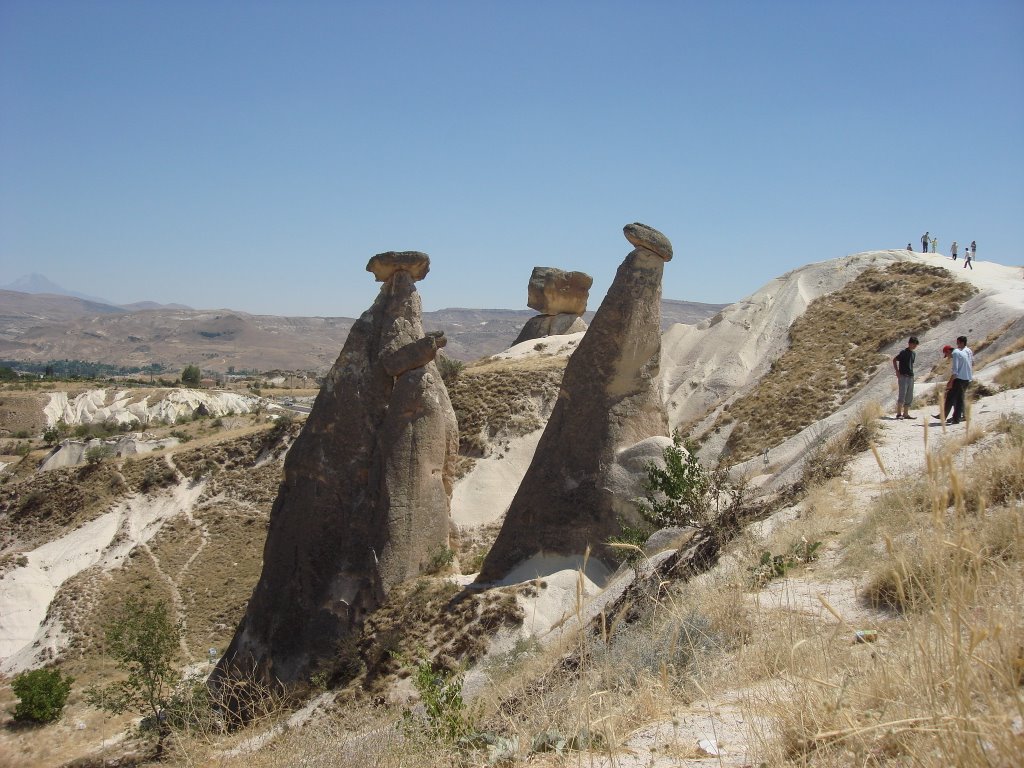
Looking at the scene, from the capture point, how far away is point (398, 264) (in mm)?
11281

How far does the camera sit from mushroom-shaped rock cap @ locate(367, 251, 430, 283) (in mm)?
11242

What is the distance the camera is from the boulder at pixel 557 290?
27719 mm

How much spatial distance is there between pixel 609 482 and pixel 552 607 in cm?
174

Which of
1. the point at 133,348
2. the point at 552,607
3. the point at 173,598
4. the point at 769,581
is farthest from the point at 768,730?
the point at 133,348

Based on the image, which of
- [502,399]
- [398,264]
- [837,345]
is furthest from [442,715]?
[837,345]

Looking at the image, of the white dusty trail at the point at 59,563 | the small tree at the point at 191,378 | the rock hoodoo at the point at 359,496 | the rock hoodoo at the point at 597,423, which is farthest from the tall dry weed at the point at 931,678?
the small tree at the point at 191,378

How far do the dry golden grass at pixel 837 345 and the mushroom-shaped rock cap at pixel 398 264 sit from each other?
874 centimetres

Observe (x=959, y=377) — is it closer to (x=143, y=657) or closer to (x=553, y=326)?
(x=143, y=657)

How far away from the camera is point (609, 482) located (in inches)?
368

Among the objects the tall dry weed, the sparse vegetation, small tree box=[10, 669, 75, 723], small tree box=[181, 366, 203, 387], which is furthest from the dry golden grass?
small tree box=[181, 366, 203, 387]

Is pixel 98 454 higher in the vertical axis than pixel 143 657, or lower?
higher

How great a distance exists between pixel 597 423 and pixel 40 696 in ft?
35.5

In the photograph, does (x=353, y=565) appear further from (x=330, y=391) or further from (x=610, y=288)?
(x=610, y=288)

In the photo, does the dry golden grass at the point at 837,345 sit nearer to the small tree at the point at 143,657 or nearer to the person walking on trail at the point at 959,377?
the person walking on trail at the point at 959,377
